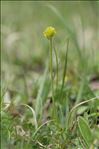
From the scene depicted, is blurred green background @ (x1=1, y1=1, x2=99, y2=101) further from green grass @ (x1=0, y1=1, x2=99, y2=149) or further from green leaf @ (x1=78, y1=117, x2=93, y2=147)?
green leaf @ (x1=78, y1=117, x2=93, y2=147)

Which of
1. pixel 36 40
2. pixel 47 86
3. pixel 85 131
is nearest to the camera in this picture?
pixel 85 131

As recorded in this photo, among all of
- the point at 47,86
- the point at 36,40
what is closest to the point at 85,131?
the point at 47,86

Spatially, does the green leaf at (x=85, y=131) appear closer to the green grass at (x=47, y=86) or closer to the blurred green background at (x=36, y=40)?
the green grass at (x=47, y=86)

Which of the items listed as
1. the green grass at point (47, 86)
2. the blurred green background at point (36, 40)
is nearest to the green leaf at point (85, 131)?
the green grass at point (47, 86)

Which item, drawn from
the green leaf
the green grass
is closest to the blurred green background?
the green grass

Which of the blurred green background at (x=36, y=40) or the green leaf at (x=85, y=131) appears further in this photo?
the blurred green background at (x=36, y=40)

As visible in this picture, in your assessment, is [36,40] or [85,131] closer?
[85,131]

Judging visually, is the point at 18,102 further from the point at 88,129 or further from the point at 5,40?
the point at 5,40

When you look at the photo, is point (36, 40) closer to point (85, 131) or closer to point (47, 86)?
point (47, 86)
